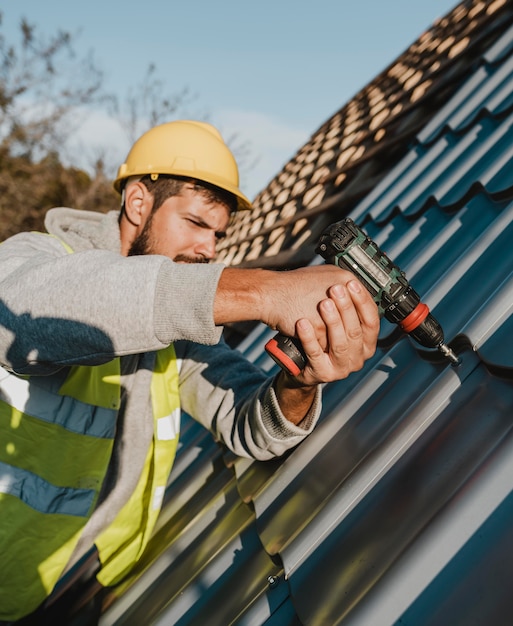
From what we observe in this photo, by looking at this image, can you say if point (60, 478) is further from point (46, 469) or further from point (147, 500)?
point (147, 500)

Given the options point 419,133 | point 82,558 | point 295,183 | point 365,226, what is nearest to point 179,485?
point 82,558

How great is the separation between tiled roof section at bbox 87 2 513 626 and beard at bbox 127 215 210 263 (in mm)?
600

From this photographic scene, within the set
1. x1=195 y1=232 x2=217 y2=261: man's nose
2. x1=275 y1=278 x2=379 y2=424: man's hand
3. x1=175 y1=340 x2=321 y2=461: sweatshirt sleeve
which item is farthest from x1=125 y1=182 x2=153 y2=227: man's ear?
x1=275 y1=278 x2=379 y2=424: man's hand

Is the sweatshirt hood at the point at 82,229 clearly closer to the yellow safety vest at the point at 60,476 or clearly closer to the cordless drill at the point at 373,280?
the yellow safety vest at the point at 60,476

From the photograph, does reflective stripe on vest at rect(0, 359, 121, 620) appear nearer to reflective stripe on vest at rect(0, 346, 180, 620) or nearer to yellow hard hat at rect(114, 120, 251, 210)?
reflective stripe on vest at rect(0, 346, 180, 620)

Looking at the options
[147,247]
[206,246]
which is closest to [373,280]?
[206,246]

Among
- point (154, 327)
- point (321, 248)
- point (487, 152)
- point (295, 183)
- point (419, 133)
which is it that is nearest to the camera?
point (154, 327)

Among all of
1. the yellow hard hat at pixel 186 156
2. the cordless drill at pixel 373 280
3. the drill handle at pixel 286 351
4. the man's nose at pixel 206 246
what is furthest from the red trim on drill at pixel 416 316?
the yellow hard hat at pixel 186 156

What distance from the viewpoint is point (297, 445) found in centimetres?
196

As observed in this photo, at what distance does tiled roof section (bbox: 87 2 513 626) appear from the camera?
1.09 m

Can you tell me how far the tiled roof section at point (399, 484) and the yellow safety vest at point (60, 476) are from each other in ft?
0.52

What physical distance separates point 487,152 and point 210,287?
1.66 meters

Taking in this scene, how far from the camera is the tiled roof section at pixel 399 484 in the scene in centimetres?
109

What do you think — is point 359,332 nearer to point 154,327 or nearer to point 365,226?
point 154,327
